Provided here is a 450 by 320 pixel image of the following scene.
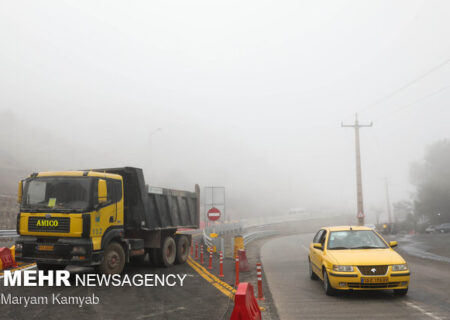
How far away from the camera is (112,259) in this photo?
39.9ft

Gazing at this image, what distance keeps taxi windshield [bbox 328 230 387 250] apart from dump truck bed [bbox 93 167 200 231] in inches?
243

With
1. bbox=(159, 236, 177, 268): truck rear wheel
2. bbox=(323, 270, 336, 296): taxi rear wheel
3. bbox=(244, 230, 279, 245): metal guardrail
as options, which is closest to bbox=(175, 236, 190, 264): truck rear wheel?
bbox=(159, 236, 177, 268): truck rear wheel

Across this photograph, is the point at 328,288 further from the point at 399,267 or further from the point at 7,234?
the point at 7,234

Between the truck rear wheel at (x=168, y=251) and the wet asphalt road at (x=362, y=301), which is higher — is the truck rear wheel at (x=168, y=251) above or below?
above

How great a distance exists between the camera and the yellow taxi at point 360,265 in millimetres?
8773

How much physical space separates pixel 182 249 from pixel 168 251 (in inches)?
48.9

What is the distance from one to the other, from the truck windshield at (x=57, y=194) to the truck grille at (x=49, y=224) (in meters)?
0.28

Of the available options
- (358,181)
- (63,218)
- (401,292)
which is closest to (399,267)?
(401,292)

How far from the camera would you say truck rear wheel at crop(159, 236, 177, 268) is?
49.6ft

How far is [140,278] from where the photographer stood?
12.6 metres

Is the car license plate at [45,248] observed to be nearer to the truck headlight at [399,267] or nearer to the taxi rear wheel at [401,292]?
the truck headlight at [399,267]

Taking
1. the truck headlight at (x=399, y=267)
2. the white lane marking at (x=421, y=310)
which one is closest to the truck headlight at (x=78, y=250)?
the truck headlight at (x=399, y=267)

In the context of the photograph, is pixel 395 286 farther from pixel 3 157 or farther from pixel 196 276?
pixel 3 157

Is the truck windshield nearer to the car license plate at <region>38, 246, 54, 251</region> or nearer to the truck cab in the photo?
the truck cab
